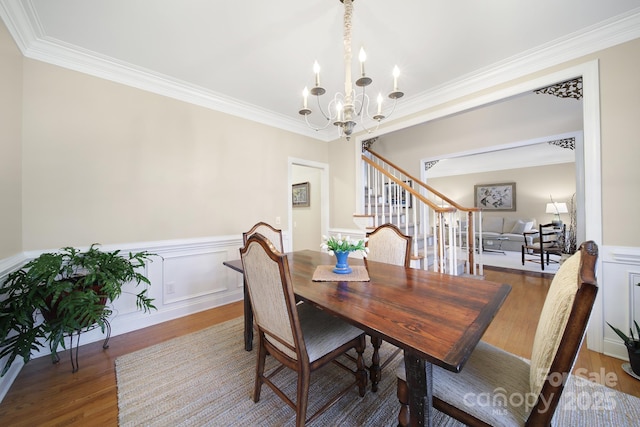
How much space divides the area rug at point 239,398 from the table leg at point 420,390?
1.87ft

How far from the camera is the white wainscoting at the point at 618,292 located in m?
1.75

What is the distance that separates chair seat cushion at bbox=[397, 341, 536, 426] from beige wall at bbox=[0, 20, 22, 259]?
265 centimetres

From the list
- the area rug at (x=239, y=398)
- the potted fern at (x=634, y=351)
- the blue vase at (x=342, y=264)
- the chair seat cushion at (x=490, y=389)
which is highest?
the blue vase at (x=342, y=264)

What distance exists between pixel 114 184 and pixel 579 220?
5.93m

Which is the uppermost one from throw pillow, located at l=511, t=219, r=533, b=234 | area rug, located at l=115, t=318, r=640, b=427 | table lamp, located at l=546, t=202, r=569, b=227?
table lamp, located at l=546, t=202, r=569, b=227

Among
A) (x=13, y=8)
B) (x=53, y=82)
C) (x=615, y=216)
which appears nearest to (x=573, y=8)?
(x=615, y=216)

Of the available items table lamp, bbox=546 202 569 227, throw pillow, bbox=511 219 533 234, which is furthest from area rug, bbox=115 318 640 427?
table lamp, bbox=546 202 569 227

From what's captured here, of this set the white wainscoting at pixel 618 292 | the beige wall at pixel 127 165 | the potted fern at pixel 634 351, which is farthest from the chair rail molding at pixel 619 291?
the beige wall at pixel 127 165

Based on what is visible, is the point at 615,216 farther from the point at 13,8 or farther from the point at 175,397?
the point at 13,8

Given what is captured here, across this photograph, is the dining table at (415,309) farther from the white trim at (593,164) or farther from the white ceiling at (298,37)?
the white ceiling at (298,37)

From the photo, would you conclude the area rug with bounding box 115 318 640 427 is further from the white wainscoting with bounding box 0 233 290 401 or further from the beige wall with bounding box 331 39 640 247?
the beige wall with bounding box 331 39 640 247

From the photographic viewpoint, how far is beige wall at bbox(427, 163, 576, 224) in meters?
6.25

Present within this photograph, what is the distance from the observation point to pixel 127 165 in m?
2.30

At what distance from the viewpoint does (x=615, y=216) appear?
1807 millimetres
